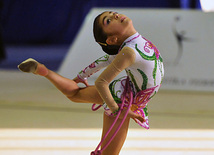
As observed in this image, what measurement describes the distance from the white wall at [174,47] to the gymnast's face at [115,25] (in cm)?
117

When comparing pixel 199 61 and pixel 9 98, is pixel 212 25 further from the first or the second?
pixel 9 98

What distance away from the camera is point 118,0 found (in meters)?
4.14

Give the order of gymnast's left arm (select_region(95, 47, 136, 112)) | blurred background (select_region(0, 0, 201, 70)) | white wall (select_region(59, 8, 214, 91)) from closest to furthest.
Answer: gymnast's left arm (select_region(95, 47, 136, 112)) → white wall (select_region(59, 8, 214, 91)) → blurred background (select_region(0, 0, 201, 70))

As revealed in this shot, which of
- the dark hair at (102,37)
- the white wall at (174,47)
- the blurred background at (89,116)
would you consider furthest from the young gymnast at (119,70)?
the white wall at (174,47)

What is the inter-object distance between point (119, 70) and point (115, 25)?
0.10 m

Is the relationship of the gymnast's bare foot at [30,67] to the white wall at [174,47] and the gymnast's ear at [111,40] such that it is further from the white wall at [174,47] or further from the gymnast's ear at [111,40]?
the white wall at [174,47]

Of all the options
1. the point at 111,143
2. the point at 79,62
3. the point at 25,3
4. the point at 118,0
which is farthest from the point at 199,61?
the point at 25,3

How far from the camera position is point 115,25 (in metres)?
0.76

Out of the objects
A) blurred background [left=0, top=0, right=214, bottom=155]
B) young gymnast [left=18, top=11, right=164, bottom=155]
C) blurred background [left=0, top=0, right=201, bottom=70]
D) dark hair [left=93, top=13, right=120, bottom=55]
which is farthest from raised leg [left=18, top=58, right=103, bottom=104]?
blurred background [left=0, top=0, right=201, bottom=70]

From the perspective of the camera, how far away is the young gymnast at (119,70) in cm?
73

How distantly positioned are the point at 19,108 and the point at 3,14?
9.52 ft

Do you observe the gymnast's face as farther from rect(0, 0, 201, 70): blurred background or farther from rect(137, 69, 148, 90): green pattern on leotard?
rect(0, 0, 201, 70): blurred background

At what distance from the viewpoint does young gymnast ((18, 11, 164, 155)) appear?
2.41 ft

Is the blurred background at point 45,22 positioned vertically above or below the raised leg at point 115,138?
below
